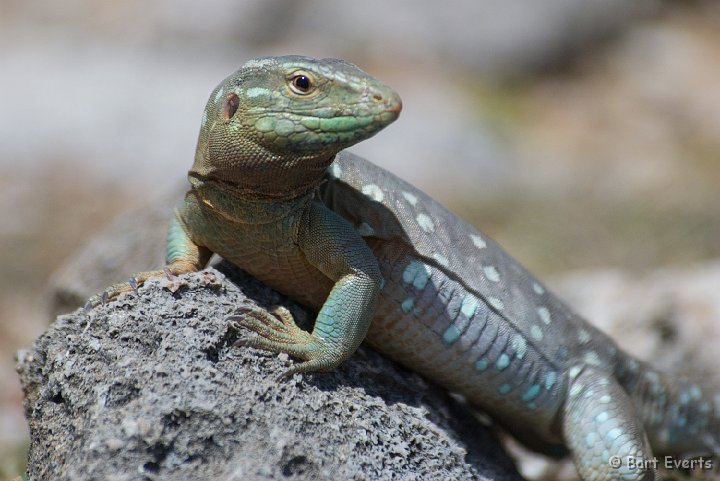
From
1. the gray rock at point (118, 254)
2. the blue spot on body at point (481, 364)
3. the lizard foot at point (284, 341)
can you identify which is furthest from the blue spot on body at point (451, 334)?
the gray rock at point (118, 254)

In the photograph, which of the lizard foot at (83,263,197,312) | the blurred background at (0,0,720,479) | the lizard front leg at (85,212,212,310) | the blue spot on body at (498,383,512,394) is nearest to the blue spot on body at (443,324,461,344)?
the blue spot on body at (498,383,512,394)

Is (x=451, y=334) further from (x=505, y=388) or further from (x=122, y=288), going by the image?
(x=122, y=288)

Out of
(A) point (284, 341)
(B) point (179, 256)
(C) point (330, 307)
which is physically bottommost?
(B) point (179, 256)

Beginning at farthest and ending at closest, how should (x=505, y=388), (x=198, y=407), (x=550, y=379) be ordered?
(x=550, y=379)
(x=505, y=388)
(x=198, y=407)

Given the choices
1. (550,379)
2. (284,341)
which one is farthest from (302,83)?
(550,379)

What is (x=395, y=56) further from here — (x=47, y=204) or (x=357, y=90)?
(x=357, y=90)

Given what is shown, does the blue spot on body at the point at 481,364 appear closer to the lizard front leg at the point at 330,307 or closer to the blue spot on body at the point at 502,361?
the blue spot on body at the point at 502,361

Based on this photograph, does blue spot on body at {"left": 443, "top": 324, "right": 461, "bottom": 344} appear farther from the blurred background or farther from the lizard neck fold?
the blurred background
